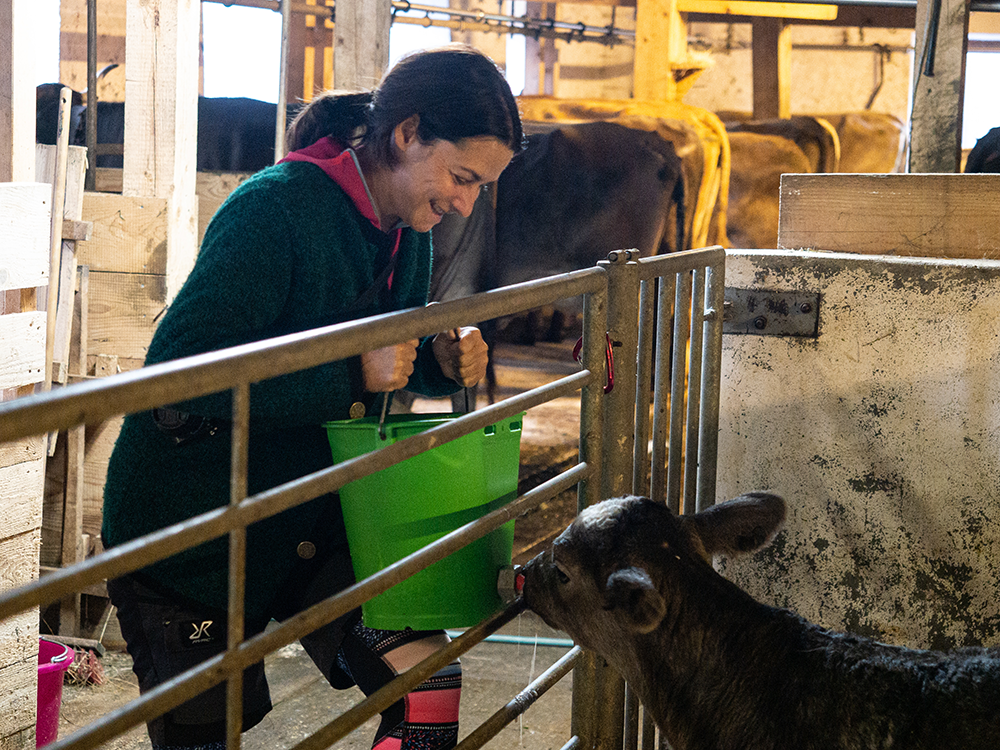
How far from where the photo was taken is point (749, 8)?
25.0 ft

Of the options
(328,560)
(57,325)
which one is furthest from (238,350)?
(57,325)

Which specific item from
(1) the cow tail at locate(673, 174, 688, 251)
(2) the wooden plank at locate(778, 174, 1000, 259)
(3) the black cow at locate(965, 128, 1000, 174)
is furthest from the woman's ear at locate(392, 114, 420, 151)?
(1) the cow tail at locate(673, 174, 688, 251)

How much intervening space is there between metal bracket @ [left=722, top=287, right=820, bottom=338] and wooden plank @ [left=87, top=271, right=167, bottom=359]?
2266 mm

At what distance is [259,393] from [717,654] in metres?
0.98

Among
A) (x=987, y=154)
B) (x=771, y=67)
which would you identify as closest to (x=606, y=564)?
(x=987, y=154)

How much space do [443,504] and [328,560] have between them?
0.32 meters

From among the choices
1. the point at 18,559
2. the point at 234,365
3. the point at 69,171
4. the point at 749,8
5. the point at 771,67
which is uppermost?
the point at 749,8

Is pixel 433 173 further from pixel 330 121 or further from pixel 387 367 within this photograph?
pixel 387 367

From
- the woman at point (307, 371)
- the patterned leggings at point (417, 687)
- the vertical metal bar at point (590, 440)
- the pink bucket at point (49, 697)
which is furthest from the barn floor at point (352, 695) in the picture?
the woman at point (307, 371)

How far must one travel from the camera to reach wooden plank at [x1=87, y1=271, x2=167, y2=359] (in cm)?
394

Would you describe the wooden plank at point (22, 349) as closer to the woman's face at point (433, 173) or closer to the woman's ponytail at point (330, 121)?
the woman's ponytail at point (330, 121)

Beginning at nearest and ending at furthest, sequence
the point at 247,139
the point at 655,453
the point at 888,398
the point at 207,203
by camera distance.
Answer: the point at 655,453
the point at 888,398
the point at 207,203
the point at 247,139

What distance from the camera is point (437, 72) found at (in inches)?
76.9

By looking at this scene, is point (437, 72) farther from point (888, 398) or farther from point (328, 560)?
point (888, 398)
